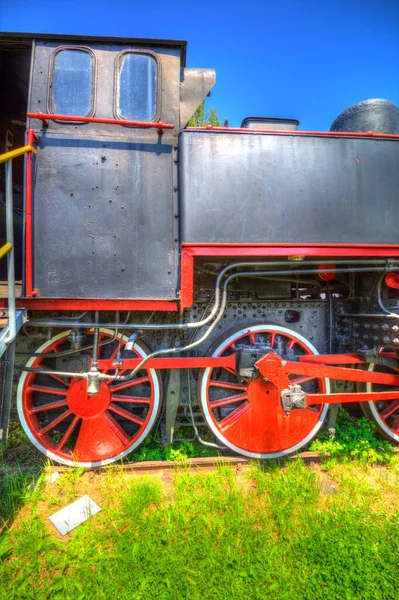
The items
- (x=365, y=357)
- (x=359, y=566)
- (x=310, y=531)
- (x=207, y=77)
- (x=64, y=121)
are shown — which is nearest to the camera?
(x=359, y=566)

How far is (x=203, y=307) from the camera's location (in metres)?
2.91

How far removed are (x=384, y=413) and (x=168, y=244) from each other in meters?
2.94

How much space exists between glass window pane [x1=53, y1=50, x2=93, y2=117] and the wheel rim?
3806 mm

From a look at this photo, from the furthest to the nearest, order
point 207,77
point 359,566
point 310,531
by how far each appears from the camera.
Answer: point 207,77
point 310,531
point 359,566

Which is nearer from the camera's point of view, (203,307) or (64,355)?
(64,355)

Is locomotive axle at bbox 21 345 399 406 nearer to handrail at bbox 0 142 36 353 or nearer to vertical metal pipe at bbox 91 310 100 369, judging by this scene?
vertical metal pipe at bbox 91 310 100 369

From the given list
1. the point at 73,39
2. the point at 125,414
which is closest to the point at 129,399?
the point at 125,414

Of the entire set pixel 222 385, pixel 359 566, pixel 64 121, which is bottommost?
pixel 359 566

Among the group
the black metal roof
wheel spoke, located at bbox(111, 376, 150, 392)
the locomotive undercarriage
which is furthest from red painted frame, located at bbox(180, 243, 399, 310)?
the black metal roof

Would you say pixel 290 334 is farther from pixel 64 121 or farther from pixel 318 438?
pixel 64 121

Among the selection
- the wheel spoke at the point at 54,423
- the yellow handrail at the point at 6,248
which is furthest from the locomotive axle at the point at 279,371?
the yellow handrail at the point at 6,248

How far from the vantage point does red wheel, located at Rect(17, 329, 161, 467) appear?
2627 millimetres

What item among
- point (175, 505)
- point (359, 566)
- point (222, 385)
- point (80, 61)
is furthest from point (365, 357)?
point (80, 61)

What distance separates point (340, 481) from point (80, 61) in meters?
4.41
